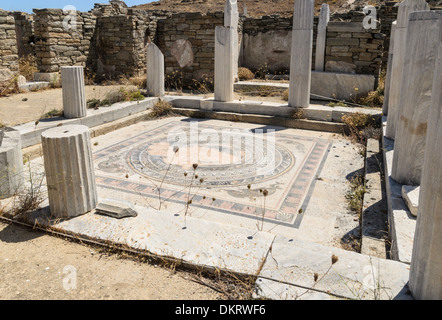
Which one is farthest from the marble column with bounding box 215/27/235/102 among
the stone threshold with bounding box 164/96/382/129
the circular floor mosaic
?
the circular floor mosaic

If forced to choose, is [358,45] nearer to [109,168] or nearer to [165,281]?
[109,168]

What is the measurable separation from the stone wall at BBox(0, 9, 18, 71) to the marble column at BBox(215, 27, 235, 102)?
241 inches

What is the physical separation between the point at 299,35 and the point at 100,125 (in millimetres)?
4457

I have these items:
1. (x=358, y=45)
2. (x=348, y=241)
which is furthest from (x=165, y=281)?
(x=358, y=45)

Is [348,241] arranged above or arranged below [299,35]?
below

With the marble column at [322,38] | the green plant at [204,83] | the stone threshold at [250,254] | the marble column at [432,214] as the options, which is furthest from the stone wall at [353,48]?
the marble column at [432,214]

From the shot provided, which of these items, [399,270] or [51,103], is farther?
[51,103]

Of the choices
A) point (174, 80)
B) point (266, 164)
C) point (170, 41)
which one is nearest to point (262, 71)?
point (174, 80)

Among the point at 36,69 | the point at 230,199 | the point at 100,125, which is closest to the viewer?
the point at 230,199

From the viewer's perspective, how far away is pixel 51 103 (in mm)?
8352

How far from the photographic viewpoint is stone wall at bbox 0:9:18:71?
9820 millimetres

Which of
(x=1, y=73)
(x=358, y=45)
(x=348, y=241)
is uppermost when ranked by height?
(x=358, y=45)

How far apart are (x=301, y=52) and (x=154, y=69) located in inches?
143

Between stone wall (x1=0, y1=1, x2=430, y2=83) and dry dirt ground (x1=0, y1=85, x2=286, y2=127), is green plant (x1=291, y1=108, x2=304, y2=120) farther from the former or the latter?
stone wall (x1=0, y1=1, x2=430, y2=83)
